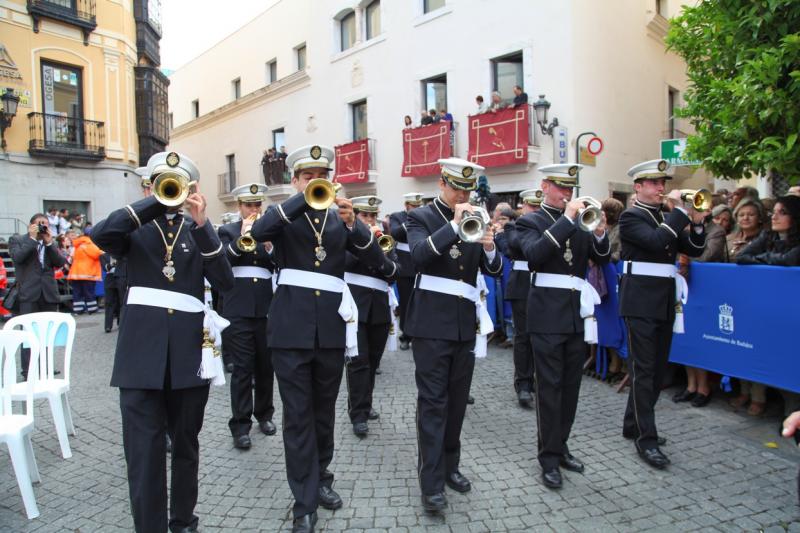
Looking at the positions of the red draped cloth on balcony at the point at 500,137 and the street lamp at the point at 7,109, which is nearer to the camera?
the red draped cloth on balcony at the point at 500,137

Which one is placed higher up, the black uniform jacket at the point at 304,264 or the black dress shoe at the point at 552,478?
the black uniform jacket at the point at 304,264

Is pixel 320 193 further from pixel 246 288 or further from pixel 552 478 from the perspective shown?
pixel 552 478

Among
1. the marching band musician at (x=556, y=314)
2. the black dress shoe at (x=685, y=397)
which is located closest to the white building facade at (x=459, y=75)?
the black dress shoe at (x=685, y=397)

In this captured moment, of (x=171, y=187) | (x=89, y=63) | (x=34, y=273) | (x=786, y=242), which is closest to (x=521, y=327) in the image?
(x=786, y=242)

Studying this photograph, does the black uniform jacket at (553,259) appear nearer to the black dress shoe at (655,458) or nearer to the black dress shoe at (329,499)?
the black dress shoe at (655,458)

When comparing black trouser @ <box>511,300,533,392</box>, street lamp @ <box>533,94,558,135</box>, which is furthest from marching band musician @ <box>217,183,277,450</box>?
street lamp @ <box>533,94,558,135</box>

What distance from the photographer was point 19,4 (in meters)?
18.1

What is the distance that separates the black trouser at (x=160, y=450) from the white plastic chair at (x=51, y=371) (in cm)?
202

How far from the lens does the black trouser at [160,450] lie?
3113mm

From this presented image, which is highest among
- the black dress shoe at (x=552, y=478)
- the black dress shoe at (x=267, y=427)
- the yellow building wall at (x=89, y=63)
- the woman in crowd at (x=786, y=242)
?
the yellow building wall at (x=89, y=63)

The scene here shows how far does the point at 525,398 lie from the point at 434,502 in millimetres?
2563

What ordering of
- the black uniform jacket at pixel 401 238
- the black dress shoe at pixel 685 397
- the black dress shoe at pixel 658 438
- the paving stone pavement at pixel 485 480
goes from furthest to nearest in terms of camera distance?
1. the black uniform jacket at pixel 401 238
2. the black dress shoe at pixel 685 397
3. the black dress shoe at pixel 658 438
4. the paving stone pavement at pixel 485 480

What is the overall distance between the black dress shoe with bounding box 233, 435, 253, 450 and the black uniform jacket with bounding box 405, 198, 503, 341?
1.97 m

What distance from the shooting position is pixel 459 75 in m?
15.9
